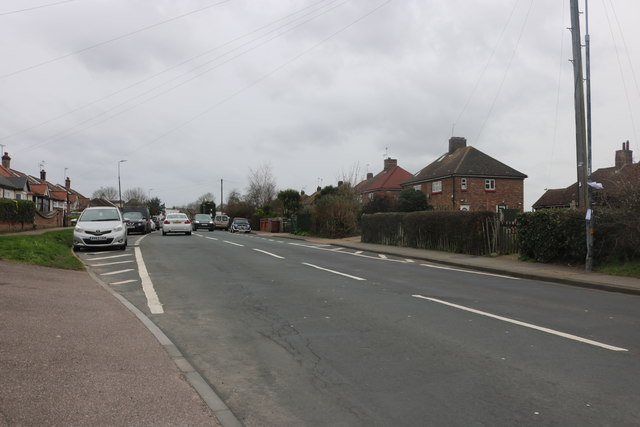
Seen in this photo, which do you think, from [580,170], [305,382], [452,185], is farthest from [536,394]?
[452,185]

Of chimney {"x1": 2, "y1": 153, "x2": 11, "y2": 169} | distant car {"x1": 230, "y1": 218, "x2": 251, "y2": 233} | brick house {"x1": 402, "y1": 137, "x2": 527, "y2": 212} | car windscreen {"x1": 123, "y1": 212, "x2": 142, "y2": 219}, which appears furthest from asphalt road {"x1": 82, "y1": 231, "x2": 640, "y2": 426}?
chimney {"x1": 2, "y1": 153, "x2": 11, "y2": 169}

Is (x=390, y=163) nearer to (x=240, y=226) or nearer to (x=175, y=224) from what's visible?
(x=240, y=226)

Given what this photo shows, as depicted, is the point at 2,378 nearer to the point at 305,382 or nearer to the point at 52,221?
the point at 305,382

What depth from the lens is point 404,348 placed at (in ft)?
18.6

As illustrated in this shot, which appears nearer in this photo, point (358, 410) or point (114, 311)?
point (358, 410)

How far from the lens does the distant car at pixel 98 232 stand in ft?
58.5

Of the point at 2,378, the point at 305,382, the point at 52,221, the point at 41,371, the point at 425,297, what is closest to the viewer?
the point at 2,378

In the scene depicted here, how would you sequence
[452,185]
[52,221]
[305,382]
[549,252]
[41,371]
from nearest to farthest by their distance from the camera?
[41,371]
[305,382]
[549,252]
[52,221]
[452,185]

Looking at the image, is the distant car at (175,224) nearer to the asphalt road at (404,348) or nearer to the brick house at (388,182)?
the asphalt road at (404,348)

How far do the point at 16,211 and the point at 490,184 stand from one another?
3978 centimetres

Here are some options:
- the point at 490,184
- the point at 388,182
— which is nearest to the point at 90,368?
the point at 490,184

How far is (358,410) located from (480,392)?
113 centimetres

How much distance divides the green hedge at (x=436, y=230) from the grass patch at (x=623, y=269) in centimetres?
567

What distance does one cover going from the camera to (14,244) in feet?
43.9
